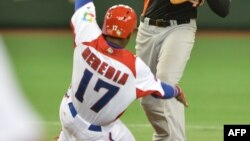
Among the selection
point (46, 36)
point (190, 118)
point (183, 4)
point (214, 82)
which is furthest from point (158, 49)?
point (46, 36)


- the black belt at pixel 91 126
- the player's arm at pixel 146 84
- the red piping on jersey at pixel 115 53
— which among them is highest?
the red piping on jersey at pixel 115 53

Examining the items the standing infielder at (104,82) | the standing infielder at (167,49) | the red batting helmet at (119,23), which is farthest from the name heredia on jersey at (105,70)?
→ the standing infielder at (167,49)

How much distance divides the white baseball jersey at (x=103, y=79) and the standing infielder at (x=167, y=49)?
105cm

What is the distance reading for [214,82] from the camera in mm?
10602

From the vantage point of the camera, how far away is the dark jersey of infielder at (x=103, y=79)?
4.98 meters

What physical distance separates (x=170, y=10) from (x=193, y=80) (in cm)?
448

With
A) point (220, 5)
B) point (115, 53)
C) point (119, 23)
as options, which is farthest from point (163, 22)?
point (115, 53)

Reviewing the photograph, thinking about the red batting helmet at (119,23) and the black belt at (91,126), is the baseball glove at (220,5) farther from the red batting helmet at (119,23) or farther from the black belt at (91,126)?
the black belt at (91,126)

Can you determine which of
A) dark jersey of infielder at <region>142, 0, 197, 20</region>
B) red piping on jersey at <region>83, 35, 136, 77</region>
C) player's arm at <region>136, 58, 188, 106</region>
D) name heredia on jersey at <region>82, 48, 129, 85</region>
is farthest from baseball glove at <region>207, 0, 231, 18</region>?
name heredia on jersey at <region>82, 48, 129, 85</region>

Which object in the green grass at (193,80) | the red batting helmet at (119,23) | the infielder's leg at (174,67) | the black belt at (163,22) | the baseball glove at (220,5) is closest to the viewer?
the red batting helmet at (119,23)

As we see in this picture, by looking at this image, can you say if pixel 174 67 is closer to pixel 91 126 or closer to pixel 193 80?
pixel 91 126

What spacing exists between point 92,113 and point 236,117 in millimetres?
3603

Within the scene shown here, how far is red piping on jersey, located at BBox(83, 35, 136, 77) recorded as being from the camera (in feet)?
16.5

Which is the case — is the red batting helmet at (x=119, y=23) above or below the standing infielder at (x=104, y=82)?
above
